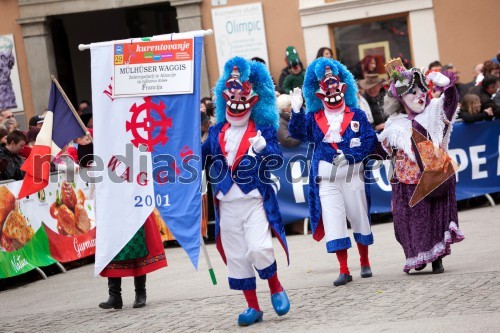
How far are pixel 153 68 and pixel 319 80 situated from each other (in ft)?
5.98

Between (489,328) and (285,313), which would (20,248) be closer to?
(285,313)

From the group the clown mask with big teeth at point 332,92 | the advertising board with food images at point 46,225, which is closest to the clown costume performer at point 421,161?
the clown mask with big teeth at point 332,92

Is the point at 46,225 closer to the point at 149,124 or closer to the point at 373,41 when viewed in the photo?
the point at 149,124

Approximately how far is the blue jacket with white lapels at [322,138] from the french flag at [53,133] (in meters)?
1.92

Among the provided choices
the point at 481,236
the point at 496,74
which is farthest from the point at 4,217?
the point at 496,74

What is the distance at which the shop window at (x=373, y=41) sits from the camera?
1827 centimetres

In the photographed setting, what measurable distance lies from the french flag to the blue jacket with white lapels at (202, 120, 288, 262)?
6.13ft

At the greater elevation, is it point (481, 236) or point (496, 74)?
point (496, 74)

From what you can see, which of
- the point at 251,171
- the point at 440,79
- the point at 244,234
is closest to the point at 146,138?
the point at 251,171

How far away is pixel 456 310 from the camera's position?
7488mm

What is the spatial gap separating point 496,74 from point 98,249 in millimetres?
8110

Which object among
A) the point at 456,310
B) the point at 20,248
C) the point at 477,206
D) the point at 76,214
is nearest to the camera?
the point at 456,310

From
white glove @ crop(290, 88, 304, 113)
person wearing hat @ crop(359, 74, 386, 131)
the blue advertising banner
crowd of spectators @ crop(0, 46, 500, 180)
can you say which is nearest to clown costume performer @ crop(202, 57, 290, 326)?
white glove @ crop(290, 88, 304, 113)

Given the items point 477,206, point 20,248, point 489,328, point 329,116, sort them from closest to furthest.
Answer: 1. point 489,328
2. point 329,116
3. point 20,248
4. point 477,206
